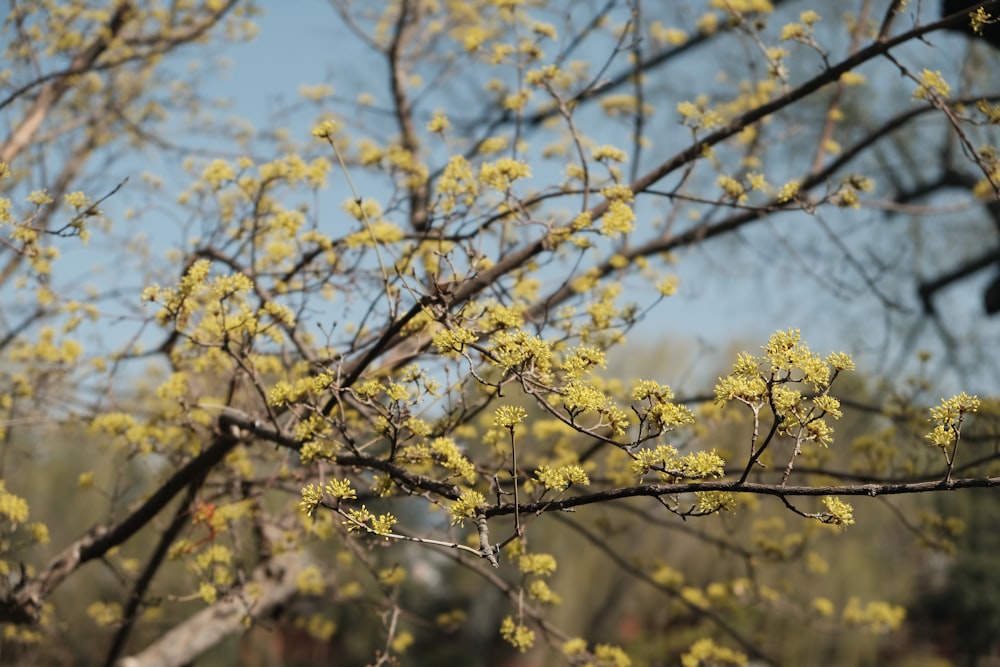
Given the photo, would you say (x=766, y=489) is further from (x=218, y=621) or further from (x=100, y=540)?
(x=218, y=621)

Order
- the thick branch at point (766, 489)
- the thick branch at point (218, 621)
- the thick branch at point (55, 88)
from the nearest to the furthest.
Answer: the thick branch at point (766, 489) → the thick branch at point (218, 621) → the thick branch at point (55, 88)

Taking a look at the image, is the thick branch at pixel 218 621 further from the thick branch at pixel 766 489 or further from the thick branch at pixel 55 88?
the thick branch at pixel 766 489

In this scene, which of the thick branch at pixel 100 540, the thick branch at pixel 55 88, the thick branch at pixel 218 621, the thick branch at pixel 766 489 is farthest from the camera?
the thick branch at pixel 55 88

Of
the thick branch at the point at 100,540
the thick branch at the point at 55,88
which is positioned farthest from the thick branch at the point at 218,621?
the thick branch at the point at 55,88

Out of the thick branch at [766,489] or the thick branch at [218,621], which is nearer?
the thick branch at [766,489]

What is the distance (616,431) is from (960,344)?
5460mm

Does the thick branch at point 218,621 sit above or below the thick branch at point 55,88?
below

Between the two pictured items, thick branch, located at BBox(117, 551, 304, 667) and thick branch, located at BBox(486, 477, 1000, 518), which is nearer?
thick branch, located at BBox(486, 477, 1000, 518)

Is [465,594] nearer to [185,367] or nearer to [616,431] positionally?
[185,367]

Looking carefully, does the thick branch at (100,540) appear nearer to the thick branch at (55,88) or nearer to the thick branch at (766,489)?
the thick branch at (766,489)

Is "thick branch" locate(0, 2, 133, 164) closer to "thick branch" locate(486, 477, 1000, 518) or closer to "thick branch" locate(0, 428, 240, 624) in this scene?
"thick branch" locate(0, 428, 240, 624)

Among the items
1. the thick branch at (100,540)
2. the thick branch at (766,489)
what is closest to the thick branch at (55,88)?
the thick branch at (100,540)

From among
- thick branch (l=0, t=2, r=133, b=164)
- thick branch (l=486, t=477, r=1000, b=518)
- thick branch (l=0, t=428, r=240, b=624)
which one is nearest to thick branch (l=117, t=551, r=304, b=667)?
thick branch (l=0, t=428, r=240, b=624)

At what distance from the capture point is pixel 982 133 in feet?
18.0
